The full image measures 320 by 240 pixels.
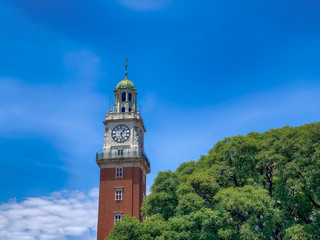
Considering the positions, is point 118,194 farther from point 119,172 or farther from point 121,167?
point 121,167

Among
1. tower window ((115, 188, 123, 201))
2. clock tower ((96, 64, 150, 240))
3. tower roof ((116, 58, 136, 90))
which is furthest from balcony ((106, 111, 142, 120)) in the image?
tower window ((115, 188, 123, 201))

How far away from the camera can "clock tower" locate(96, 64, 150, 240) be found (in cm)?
4834

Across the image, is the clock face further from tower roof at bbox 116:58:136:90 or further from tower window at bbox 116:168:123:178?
tower roof at bbox 116:58:136:90

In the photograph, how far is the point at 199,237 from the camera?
2908 centimetres

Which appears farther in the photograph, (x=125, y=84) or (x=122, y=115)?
(x=125, y=84)

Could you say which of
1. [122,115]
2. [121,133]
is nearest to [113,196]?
[121,133]

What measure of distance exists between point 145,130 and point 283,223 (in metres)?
32.5

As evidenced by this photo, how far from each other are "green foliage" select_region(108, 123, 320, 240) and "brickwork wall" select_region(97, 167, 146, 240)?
12.7 meters

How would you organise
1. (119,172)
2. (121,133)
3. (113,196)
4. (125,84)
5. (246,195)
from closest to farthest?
(246,195)
(113,196)
(119,172)
(121,133)
(125,84)

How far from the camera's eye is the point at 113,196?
161 feet

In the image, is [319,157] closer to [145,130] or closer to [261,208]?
[261,208]

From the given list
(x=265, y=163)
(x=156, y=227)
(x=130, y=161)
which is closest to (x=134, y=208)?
(x=130, y=161)

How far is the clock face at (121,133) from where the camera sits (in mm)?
52188

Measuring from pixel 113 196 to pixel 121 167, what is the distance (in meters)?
4.16
